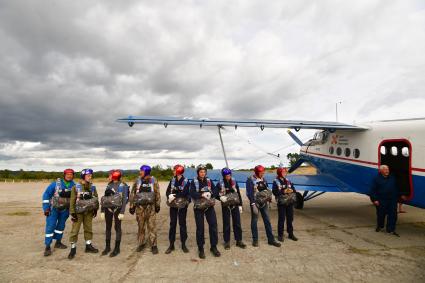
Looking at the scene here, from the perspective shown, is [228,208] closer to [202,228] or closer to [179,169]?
[202,228]

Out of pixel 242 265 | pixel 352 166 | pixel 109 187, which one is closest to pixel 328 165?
pixel 352 166

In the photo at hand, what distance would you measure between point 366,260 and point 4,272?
6.88 metres

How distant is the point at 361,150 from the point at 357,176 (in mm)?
902

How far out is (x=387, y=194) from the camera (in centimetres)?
746

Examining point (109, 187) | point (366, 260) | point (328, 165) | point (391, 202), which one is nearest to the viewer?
point (366, 260)

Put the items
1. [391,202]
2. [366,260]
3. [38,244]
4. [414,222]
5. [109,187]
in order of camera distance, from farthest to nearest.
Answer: [414,222] → [391,202] → [38,244] → [109,187] → [366,260]

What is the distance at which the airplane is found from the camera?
7.16 m

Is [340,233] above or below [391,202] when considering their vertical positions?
below

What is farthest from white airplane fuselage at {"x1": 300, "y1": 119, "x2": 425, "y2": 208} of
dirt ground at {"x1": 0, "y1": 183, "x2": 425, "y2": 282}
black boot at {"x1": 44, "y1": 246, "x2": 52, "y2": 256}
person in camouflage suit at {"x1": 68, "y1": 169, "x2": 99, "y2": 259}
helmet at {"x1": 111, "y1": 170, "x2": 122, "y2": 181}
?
black boot at {"x1": 44, "y1": 246, "x2": 52, "y2": 256}

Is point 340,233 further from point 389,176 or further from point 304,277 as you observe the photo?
point 304,277

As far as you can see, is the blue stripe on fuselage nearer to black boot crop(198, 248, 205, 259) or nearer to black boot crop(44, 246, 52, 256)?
black boot crop(198, 248, 205, 259)

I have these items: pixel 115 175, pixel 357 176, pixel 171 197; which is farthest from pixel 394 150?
pixel 115 175

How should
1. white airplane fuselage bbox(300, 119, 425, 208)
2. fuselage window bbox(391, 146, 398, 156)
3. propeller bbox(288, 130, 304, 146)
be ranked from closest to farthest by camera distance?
white airplane fuselage bbox(300, 119, 425, 208), fuselage window bbox(391, 146, 398, 156), propeller bbox(288, 130, 304, 146)

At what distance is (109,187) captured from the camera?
20.4 ft
